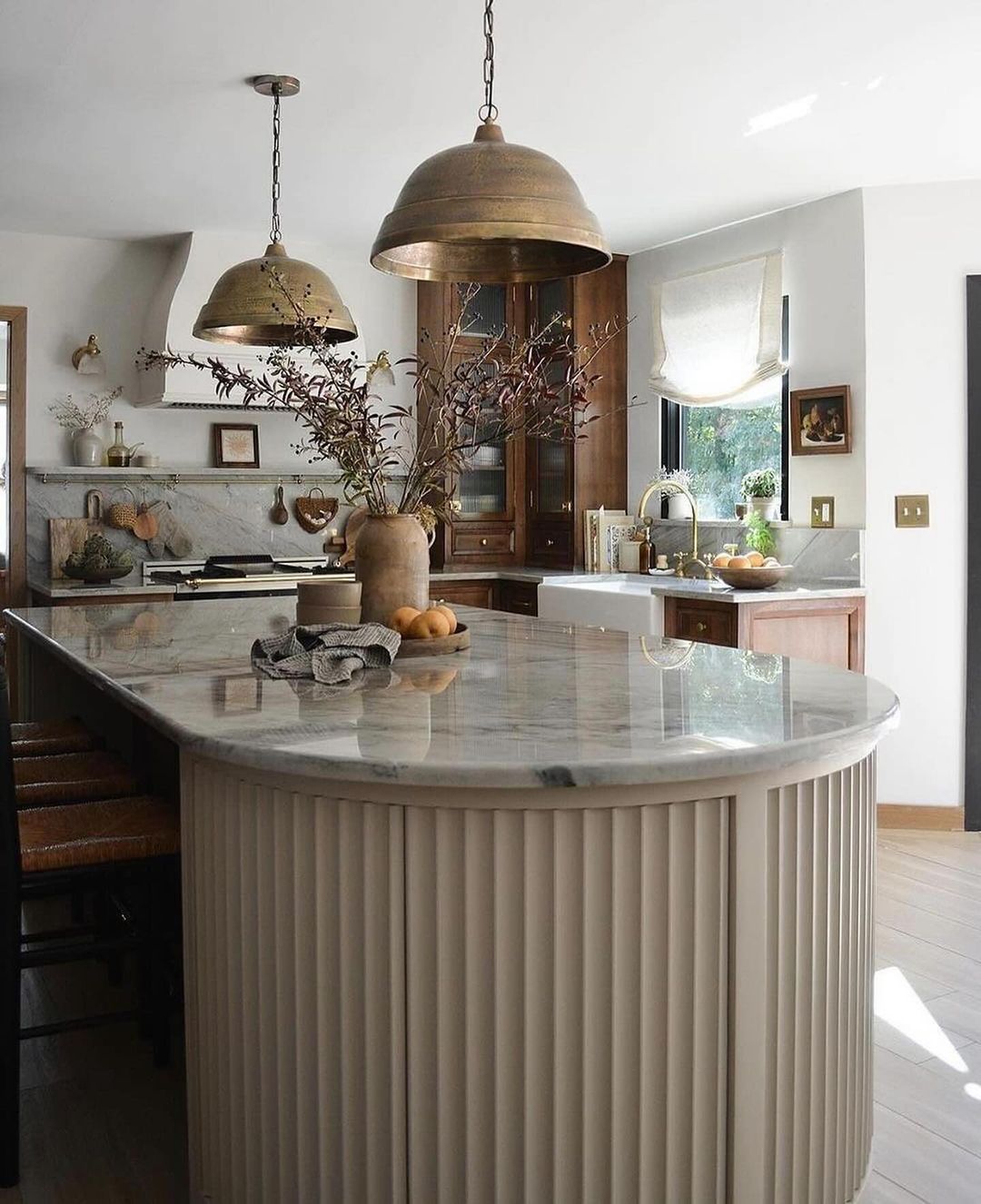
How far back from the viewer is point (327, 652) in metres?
2.35

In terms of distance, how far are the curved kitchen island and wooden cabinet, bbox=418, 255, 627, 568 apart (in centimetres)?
430

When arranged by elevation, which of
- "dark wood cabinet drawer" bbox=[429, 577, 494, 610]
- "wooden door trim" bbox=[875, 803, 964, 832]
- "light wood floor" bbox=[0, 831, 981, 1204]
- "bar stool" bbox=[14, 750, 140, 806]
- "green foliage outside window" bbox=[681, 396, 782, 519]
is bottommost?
"light wood floor" bbox=[0, 831, 981, 1204]

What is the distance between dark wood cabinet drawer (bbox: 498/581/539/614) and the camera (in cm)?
577

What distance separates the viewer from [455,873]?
5.28ft

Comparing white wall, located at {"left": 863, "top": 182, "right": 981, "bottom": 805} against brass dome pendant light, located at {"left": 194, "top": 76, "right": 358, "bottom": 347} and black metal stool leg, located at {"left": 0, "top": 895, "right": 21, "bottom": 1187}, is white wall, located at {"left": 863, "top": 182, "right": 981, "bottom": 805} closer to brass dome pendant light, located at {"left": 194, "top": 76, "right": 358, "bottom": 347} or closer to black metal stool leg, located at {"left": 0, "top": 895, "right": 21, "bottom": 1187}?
brass dome pendant light, located at {"left": 194, "top": 76, "right": 358, "bottom": 347}

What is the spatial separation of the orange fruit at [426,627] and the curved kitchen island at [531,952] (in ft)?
2.70

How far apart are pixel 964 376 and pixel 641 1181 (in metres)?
3.81

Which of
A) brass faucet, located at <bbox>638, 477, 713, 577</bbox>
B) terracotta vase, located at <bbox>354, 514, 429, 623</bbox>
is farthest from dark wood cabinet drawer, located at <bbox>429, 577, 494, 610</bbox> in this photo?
terracotta vase, located at <bbox>354, 514, 429, 623</bbox>

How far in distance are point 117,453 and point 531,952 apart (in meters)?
4.69

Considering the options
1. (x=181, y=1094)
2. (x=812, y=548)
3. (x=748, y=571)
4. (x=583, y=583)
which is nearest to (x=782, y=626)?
(x=748, y=571)

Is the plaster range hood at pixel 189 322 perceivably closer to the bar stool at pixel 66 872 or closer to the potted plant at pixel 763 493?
the potted plant at pixel 763 493

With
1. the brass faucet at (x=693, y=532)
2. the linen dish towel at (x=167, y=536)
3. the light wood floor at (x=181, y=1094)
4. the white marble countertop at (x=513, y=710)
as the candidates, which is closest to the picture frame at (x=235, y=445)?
the linen dish towel at (x=167, y=536)

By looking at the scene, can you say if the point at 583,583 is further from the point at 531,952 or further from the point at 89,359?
the point at 531,952

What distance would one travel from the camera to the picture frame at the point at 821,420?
4781 millimetres
